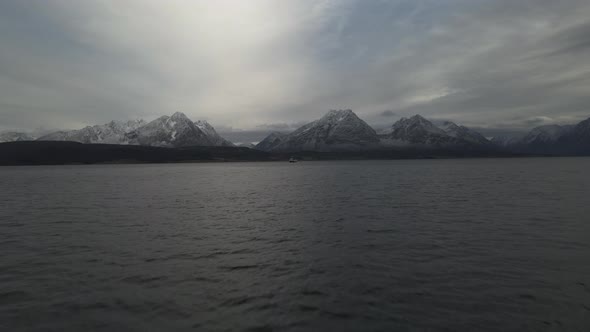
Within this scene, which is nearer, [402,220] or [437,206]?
[402,220]

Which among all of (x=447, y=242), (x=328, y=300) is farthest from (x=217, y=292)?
(x=447, y=242)

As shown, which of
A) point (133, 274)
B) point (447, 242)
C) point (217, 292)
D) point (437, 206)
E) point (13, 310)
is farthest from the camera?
point (437, 206)

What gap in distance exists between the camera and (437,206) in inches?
1785

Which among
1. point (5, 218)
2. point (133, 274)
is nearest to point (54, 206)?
point (5, 218)

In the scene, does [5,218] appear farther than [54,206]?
No

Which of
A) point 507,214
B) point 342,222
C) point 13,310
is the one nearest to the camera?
point 13,310

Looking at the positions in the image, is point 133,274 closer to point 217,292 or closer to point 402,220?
point 217,292

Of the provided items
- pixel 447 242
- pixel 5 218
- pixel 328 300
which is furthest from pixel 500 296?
pixel 5 218

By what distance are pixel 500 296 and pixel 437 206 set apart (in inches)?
1227

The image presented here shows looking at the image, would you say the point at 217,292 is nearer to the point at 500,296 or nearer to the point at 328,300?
the point at 328,300

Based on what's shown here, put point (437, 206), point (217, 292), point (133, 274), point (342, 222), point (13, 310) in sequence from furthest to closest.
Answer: point (437, 206) → point (342, 222) → point (133, 274) → point (217, 292) → point (13, 310)

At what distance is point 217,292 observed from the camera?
55.5ft

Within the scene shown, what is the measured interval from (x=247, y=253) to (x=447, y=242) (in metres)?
16.4

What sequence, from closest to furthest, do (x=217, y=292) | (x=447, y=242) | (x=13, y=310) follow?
(x=13, y=310) < (x=217, y=292) < (x=447, y=242)
